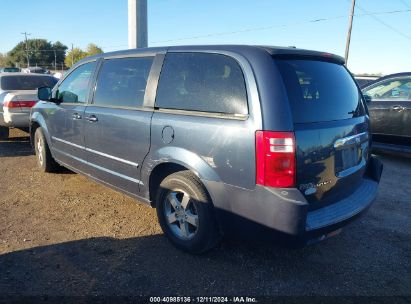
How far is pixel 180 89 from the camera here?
3.24m

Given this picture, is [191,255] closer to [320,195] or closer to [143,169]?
[143,169]

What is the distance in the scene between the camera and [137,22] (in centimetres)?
1004

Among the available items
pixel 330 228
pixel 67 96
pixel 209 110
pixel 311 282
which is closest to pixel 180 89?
pixel 209 110

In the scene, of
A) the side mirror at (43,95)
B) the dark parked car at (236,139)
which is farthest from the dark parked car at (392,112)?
the side mirror at (43,95)

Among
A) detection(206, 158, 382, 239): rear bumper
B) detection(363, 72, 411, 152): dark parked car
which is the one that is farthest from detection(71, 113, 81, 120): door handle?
detection(363, 72, 411, 152): dark parked car

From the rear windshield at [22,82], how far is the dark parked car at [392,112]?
7.36m

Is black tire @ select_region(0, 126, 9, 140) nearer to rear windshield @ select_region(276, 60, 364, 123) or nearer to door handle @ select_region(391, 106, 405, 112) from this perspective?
rear windshield @ select_region(276, 60, 364, 123)

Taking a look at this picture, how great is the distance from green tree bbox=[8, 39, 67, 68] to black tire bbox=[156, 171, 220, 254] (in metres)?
94.1

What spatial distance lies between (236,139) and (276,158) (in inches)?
13.3

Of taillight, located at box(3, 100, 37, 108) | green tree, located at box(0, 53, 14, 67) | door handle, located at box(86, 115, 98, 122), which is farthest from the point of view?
green tree, located at box(0, 53, 14, 67)

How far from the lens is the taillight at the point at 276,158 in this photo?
8.36ft

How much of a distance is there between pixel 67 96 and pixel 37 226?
1846 mm

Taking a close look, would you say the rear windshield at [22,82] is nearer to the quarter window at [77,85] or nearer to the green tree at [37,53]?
the quarter window at [77,85]

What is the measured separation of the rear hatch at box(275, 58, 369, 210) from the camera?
2.66 meters
